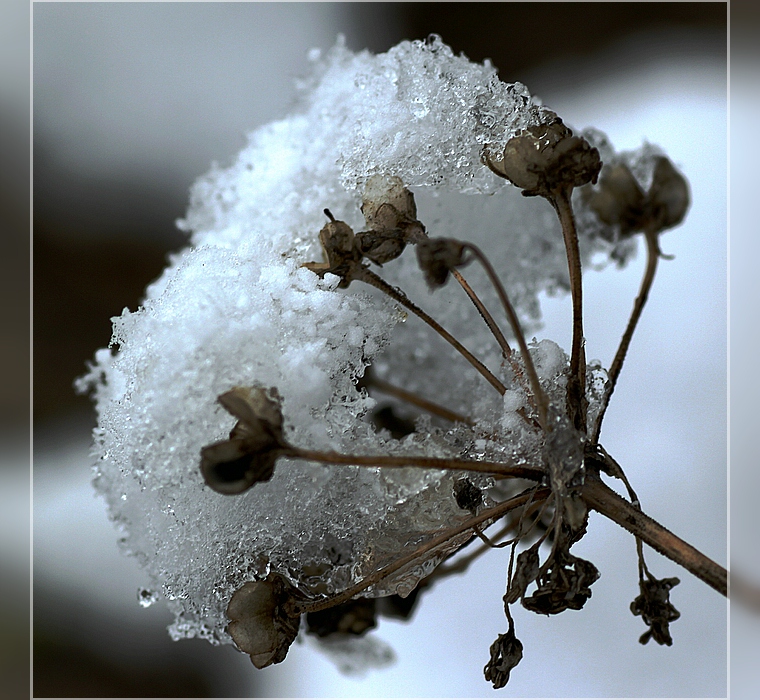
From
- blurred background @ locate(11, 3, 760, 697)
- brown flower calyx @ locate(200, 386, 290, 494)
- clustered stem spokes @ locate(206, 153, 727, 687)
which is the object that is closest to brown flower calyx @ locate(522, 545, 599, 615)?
clustered stem spokes @ locate(206, 153, 727, 687)

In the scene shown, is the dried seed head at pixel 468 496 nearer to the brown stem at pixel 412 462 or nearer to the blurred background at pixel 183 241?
the brown stem at pixel 412 462

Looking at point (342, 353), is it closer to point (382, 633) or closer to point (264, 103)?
point (382, 633)

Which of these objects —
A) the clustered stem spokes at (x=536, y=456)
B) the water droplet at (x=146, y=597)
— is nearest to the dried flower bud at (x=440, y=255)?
the clustered stem spokes at (x=536, y=456)

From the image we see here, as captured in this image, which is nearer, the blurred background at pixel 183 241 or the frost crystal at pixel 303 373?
the frost crystal at pixel 303 373

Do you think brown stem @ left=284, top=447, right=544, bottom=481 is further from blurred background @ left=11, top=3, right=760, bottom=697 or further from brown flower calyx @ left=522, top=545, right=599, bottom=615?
blurred background @ left=11, top=3, right=760, bottom=697

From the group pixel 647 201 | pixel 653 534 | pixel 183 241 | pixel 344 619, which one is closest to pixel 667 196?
pixel 647 201

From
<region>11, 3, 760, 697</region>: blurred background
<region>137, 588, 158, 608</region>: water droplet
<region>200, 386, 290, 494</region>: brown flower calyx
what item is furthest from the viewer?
<region>11, 3, 760, 697</region>: blurred background

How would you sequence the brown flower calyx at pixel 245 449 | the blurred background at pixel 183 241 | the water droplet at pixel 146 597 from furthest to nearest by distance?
the blurred background at pixel 183 241, the water droplet at pixel 146 597, the brown flower calyx at pixel 245 449
